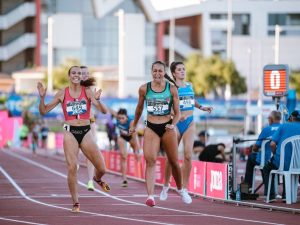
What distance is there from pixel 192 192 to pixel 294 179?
3243 millimetres

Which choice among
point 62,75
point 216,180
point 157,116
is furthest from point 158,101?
point 62,75

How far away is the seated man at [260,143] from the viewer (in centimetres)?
2211

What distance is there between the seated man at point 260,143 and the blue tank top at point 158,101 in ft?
15.4

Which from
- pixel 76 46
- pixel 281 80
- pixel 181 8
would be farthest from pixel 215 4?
pixel 281 80

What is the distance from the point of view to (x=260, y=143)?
73.5ft

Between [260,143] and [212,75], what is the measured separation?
3128 inches

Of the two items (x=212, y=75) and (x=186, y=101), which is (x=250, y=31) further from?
(x=186, y=101)

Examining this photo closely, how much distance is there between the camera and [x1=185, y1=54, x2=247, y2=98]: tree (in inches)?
3947

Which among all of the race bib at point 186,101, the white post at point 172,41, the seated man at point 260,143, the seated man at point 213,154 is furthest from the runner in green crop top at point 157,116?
the white post at point 172,41

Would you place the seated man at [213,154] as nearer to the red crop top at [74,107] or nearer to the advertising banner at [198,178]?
the advertising banner at [198,178]

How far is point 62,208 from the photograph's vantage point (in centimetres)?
1852

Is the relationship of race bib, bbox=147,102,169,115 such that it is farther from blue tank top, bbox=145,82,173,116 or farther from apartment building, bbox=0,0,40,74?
apartment building, bbox=0,0,40,74

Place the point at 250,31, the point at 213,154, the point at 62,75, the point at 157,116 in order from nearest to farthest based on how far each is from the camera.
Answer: the point at 157,116
the point at 213,154
the point at 62,75
the point at 250,31

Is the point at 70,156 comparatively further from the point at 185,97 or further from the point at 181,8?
the point at 181,8
